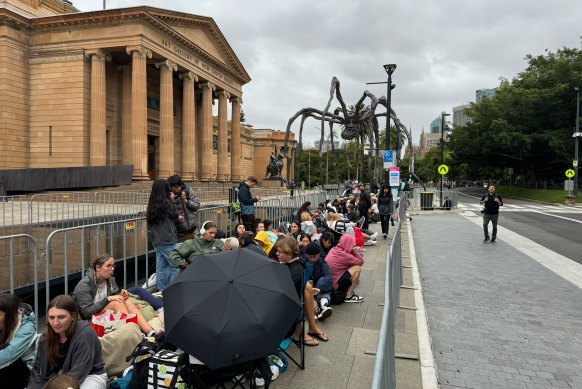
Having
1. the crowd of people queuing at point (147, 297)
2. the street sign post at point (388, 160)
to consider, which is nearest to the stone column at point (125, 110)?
the street sign post at point (388, 160)

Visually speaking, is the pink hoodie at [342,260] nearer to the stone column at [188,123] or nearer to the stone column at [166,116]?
the stone column at [166,116]

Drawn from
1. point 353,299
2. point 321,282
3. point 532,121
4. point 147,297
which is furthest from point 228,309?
point 532,121

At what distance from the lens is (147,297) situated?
17.4 ft

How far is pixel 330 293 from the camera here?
6.41 meters

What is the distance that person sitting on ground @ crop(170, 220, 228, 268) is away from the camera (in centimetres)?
577

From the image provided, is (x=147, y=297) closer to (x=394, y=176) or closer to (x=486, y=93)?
(x=394, y=176)

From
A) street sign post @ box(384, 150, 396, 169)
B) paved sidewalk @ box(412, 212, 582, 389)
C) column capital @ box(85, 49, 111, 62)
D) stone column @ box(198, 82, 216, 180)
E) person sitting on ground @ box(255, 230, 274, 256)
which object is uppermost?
column capital @ box(85, 49, 111, 62)

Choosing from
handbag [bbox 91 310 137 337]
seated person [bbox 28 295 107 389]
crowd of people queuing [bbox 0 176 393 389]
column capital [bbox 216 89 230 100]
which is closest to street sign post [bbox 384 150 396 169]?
crowd of people queuing [bbox 0 176 393 389]

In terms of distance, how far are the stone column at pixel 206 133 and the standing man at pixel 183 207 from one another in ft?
104

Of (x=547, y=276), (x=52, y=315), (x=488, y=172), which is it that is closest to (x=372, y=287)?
(x=547, y=276)

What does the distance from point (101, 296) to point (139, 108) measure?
26952 millimetres

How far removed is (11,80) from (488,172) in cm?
6479

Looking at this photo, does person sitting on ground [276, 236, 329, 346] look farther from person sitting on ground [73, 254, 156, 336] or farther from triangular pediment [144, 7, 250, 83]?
triangular pediment [144, 7, 250, 83]

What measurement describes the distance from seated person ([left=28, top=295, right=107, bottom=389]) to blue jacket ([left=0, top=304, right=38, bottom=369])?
232mm
